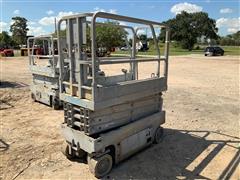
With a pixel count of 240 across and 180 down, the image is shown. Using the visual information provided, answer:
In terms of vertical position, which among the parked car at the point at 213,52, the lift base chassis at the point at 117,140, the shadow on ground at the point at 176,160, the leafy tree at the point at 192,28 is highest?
the leafy tree at the point at 192,28

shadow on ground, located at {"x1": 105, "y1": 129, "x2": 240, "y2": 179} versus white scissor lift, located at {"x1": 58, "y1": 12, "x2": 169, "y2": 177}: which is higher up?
white scissor lift, located at {"x1": 58, "y1": 12, "x2": 169, "y2": 177}

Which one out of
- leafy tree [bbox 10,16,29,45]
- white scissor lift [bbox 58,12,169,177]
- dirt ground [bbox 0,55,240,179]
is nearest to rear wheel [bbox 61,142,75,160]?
white scissor lift [bbox 58,12,169,177]

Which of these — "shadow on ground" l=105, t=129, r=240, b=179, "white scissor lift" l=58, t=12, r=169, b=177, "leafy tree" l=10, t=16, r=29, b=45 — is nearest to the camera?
"white scissor lift" l=58, t=12, r=169, b=177

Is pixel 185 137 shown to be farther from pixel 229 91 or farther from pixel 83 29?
pixel 229 91

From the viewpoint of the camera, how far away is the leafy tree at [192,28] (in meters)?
62.4

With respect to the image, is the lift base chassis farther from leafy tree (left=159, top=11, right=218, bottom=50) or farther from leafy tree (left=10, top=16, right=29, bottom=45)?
leafy tree (left=10, top=16, right=29, bottom=45)

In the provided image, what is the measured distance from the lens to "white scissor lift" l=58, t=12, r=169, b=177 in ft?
11.6

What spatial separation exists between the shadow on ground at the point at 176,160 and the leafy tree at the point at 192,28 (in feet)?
195

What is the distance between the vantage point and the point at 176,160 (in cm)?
430

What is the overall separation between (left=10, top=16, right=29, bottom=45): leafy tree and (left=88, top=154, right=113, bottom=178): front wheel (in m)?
78.9

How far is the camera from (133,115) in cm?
430

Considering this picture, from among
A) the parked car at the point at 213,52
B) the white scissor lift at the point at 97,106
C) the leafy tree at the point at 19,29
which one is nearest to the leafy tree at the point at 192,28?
the parked car at the point at 213,52

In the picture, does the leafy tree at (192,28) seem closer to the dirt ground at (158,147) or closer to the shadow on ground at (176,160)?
the dirt ground at (158,147)

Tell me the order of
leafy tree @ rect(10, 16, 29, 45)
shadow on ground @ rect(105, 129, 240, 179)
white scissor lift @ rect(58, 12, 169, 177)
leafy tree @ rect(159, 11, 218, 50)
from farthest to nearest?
1. leafy tree @ rect(10, 16, 29, 45)
2. leafy tree @ rect(159, 11, 218, 50)
3. shadow on ground @ rect(105, 129, 240, 179)
4. white scissor lift @ rect(58, 12, 169, 177)
